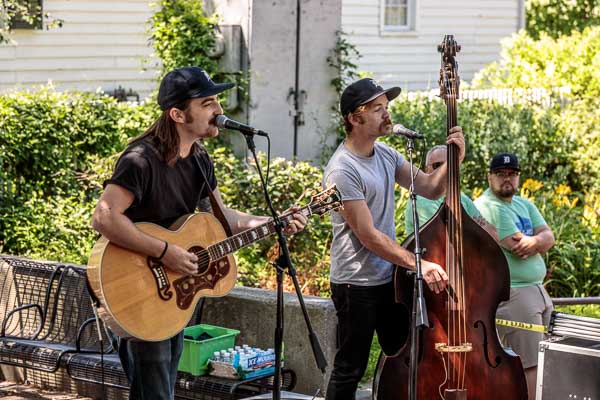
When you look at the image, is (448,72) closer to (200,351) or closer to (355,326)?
(355,326)

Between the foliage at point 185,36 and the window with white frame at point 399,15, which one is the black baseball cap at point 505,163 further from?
the window with white frame at point 399,15

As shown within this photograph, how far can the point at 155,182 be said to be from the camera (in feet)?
17.2

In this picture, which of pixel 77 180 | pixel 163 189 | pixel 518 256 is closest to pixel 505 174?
pixel 518 256

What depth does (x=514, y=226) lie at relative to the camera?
7.04 m

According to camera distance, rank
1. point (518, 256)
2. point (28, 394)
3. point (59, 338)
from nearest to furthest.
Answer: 1. point (518, 256)
2. point (28, 394)
3. point (59, 338)

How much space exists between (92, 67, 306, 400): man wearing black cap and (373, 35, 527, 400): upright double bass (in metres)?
0.87

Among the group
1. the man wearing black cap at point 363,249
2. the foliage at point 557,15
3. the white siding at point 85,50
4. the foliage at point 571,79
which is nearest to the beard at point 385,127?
the man wearing black cap at point 363,249

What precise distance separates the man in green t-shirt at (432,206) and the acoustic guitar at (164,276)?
1060mm

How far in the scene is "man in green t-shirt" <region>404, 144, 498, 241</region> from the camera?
6.47 metres

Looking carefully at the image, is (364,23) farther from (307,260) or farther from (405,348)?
(405,348)

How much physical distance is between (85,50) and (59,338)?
26.1 ft

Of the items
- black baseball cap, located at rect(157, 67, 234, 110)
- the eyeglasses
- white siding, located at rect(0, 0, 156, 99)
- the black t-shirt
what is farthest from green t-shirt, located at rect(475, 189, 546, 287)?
white siding, located at rect(0, 0, 156, 99)

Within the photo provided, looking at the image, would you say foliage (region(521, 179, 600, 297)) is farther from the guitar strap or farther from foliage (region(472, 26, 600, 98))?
the guitar strap

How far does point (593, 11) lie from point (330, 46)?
13.7 metres
